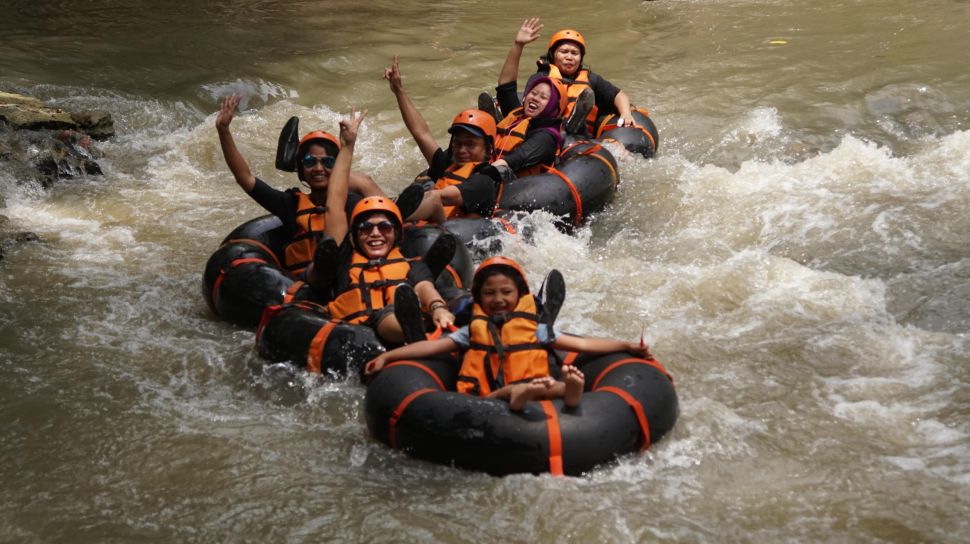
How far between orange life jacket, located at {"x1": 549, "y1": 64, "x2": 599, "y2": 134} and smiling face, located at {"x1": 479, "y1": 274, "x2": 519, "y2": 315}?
3905 millimetres

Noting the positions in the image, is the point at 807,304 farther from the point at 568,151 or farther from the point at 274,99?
the point at 274,99

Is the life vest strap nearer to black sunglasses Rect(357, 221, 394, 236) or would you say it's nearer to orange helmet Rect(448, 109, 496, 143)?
black sunglasses Rect(357, 221, 394, 236)

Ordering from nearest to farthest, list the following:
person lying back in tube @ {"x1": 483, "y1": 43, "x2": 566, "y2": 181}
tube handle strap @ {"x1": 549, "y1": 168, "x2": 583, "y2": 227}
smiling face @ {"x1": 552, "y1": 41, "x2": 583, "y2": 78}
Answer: tube handle strap @ {"x1": 549, "y1": 168, "x2": 583, "y2": 227} → person lying back in tube @ {"x1": 483, "y1": 43, "x2": 566, "y2": 181} → smiling face @ {"x1": 552, "y1": 41, "x2": 583, "y2": 78}

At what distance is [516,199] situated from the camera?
7543 millimetres

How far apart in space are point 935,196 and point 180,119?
271 inches

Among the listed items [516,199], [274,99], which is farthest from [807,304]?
[274,99]

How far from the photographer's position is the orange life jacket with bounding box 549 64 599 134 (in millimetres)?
8742

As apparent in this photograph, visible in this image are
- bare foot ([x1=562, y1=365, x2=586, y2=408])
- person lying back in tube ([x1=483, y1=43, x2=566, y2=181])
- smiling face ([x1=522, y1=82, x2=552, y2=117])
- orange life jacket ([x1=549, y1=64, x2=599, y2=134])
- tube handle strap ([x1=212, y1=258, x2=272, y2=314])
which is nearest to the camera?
bare foot ([x1=562, y1=365, x2=586, y2=408])

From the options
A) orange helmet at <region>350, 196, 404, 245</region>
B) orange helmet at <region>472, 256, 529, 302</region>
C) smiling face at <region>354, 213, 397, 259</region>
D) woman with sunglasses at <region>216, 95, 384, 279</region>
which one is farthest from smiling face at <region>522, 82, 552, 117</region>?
orange helmet at <region>472, 256, 529, 302</region>

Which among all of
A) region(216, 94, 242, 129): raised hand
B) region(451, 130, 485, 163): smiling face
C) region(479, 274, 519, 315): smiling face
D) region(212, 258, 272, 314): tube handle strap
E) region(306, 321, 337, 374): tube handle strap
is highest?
region(216, 94, 242, 129): raised hand

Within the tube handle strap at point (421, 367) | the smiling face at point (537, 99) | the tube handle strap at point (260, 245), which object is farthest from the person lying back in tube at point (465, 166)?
the tube handle strap at point (421, 367)

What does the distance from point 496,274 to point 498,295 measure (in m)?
0.11

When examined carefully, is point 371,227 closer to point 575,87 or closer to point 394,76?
point 394,76

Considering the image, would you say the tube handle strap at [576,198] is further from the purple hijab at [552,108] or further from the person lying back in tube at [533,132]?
the purple hijab at [552,108]
